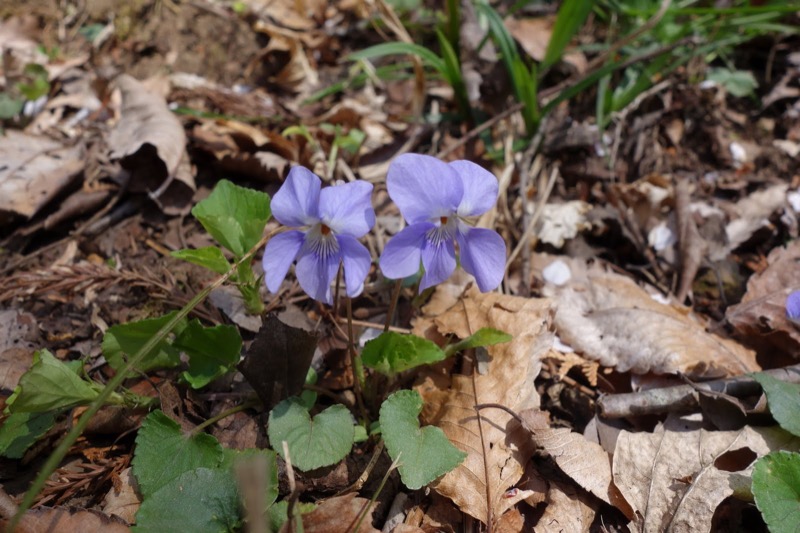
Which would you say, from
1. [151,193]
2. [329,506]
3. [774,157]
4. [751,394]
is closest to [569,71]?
[774,157]

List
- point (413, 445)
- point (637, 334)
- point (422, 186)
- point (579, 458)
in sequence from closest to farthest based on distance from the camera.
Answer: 1. point (422, 186)
2. point (413, 445)
3. point (579, 458)
4. point (637, 334)

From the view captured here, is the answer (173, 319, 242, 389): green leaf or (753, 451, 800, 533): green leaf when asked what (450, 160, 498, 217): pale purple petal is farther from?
(753, 451, 800, 533): green leaf

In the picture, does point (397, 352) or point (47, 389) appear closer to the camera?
point (47, 389)

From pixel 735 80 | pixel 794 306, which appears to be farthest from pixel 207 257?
pixel 735 80

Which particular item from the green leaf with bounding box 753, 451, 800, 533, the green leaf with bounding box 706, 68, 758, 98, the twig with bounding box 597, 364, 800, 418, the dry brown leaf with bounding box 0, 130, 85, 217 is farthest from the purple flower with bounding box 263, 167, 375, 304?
the green leaf with bounding box 706, 68, 758, 98

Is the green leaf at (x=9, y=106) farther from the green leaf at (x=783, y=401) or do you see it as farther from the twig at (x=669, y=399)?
the green leaf at (x=783, y=401)

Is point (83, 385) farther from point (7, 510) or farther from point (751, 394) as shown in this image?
point (751, 394)

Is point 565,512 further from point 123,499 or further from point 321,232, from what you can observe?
point 123,499
